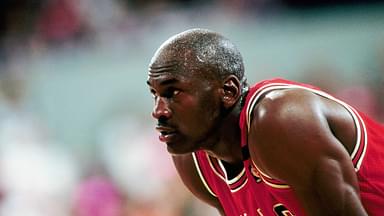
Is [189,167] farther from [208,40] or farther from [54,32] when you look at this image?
[54,32]

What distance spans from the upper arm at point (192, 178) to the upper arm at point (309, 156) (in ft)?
2.73

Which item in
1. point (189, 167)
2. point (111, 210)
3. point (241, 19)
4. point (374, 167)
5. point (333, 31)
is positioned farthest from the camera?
point (241, 19)

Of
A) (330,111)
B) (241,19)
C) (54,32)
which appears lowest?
(330,111)

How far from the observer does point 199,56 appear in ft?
10.3

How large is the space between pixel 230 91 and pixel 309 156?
1.51 feet

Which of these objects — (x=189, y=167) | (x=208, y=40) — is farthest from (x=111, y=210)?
(x=208, y=40)

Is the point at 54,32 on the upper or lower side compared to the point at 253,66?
upper

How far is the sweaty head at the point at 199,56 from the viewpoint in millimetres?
3145

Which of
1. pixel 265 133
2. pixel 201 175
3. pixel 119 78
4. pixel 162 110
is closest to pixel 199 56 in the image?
pixel 162 110

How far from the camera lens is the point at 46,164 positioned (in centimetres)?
778

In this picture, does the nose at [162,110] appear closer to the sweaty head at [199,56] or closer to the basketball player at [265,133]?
the basketball player at [265,133]

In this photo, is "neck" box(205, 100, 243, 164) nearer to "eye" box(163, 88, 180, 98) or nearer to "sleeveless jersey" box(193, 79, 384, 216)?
"sleeveless jersey" box(193, 79, 384, 216)

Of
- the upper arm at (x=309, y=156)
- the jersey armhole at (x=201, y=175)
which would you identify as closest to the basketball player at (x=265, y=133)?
the upper arm at (x=309, y=156)

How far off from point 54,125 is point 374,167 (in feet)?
18.9
